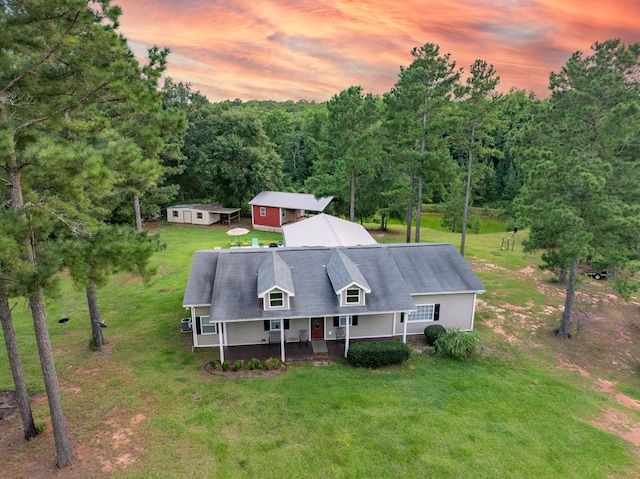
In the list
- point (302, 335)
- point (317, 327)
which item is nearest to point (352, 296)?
point (317, 327)

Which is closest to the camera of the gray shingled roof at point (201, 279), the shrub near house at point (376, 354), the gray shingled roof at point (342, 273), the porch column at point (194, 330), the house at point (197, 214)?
the shrub near house at point (376, 354)

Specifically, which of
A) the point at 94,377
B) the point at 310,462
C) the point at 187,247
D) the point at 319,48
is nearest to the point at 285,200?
the point at 187,247

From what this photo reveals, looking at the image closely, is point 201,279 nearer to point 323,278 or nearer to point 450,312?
point 323,278

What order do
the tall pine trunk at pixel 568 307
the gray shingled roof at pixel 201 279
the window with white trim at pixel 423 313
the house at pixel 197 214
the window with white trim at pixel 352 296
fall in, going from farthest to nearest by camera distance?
the house at pixel 197 214 < the tall pine trunk at pixel 568 307 < the window with white trim at pixel 423 313 < the gray shingled roof at pixel 201 279 < the window with white trim at pixel 352 296

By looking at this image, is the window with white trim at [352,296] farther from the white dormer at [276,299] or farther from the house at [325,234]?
the house at [325,234]

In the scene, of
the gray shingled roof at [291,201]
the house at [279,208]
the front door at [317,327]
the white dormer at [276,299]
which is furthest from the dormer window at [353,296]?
the house at [279,208]

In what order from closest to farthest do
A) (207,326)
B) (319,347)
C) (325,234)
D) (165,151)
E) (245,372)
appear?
(245,372), (319,347), (207,326), (165,151), (325,234)
